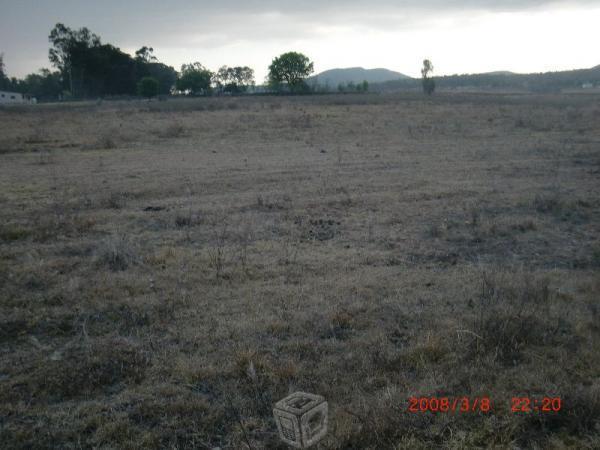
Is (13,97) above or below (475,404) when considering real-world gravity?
above

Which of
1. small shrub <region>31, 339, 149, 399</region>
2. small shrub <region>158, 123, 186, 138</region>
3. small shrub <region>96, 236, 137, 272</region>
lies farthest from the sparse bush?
small shrub <region>158, 123, 186, 138</region>

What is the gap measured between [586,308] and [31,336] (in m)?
5.98

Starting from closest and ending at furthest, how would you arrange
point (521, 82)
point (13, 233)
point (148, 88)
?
point (13, 233), point (148, 88), point (521, 82)

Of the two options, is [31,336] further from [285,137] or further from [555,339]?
[285,137]

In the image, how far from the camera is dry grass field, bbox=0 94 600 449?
3688 millimetres

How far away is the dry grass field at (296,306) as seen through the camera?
369cm

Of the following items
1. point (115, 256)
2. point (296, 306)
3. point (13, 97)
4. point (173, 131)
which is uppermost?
point (13, 97)

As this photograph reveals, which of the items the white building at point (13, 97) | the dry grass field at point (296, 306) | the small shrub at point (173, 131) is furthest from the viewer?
the white building at point (13, 97)

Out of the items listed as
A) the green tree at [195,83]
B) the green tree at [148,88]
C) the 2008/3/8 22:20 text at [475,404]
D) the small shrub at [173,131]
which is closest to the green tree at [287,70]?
the green tree at [195,83]

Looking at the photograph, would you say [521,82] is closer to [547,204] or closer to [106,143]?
[106,143]

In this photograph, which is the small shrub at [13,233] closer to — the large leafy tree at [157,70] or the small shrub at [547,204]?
the small shrub at [547,204]

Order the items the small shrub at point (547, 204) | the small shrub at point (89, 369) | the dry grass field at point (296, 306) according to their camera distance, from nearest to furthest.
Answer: the dry grass field at point (296, 306), the small shrub at point (89, 369), the small shrub at point (547, 204)

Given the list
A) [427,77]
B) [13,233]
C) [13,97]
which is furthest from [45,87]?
[13,233]

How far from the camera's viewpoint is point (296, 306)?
5602 millimetres
